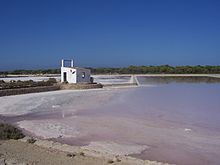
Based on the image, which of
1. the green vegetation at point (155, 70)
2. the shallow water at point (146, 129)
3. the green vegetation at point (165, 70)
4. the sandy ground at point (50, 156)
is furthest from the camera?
the green vegetation at point (165, 70)

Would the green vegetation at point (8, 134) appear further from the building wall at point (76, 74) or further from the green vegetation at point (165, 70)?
the green vegetation at point (165, 70)

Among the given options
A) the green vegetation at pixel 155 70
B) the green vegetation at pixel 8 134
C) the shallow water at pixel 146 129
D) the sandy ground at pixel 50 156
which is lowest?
the shallow water at pixel 146 129

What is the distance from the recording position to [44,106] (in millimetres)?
17141

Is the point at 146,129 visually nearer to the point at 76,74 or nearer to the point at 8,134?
the point at 8,134

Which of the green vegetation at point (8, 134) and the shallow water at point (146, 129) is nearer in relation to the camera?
the shallow water at point (146, 129)

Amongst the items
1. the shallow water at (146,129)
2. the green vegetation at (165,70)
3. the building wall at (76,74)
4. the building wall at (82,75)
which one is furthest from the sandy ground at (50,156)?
the green vegetation at (165,70)

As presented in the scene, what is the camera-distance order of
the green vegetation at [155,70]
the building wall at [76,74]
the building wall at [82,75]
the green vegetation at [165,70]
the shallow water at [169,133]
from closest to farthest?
the shallow water at [169,133] < the building wall at [76,74] < the building wall at [82,75] < the green vegetation at [155,70] < the green vegetation at [165,70]

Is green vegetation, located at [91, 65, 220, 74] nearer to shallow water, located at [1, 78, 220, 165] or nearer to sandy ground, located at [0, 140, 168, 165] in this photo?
shallow water, located at [1, 78, 220, 165]

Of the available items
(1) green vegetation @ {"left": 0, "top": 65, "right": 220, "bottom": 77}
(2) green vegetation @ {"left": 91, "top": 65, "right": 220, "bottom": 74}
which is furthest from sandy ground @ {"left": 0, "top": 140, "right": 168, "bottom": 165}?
(2) green vegetation @ {"left": 91, "top": 65, "right": 220, "bottom": 74}

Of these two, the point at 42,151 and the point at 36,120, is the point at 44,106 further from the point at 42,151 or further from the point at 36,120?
the point at 42,151

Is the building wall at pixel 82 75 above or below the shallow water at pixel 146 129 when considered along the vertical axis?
above

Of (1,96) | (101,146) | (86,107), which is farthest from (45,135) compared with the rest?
(1,96)

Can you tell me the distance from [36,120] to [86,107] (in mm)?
4475

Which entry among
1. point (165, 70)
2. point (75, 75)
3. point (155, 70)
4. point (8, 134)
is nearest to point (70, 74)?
point (75, 75)
